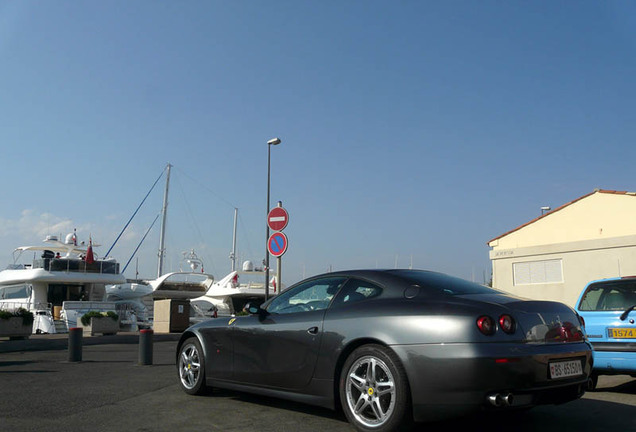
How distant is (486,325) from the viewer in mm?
4074

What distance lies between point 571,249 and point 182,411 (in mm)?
20474

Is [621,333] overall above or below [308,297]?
below

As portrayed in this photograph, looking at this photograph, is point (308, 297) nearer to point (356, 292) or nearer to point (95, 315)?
point (356, 292)

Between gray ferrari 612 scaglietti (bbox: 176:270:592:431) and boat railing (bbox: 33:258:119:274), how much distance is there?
30145 millimetres

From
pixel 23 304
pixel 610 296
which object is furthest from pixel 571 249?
pixel 23 304

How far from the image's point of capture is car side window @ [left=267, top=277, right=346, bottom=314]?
529cm

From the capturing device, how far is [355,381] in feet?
15.0

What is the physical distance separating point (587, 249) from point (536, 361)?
19.9 m

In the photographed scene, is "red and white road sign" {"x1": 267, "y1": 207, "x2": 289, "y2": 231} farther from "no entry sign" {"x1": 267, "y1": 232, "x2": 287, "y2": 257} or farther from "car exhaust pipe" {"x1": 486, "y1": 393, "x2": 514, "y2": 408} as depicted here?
"car exhaust pipe" {"x1": 486, "y1": 393, "x2": 514, "y2": 408}

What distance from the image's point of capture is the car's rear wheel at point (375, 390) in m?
4.20

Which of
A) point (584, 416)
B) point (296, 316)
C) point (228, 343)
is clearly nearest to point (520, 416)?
point (584, 416)

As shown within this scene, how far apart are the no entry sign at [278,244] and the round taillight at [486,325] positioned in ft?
31.1

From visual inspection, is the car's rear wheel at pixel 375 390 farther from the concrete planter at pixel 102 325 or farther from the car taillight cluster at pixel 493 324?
the concrete planter at pixel 102 325

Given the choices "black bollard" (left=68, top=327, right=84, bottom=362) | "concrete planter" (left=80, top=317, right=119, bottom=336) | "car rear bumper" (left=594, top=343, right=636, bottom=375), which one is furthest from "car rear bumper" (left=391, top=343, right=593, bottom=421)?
"concrete planter" (left=80, top=317, right=119, bottom=336)
